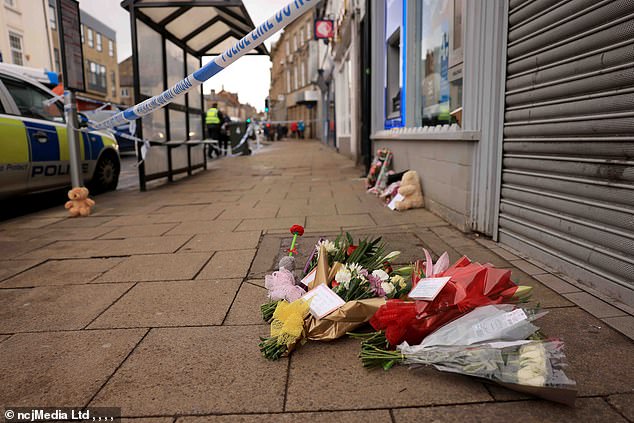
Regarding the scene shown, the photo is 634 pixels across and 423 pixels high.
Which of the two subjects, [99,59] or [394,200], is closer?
[394,200]

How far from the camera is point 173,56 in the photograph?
990 cm

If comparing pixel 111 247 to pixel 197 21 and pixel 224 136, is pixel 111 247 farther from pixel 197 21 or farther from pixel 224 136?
pixel 224 136

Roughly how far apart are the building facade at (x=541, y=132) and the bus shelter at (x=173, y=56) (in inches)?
194

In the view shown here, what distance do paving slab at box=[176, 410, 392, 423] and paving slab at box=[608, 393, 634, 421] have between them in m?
0.83

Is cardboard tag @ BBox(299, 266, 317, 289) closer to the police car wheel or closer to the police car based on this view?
the police car

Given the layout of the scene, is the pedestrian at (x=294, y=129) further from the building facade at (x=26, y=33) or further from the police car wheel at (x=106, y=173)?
the police car wheel at (x=106, y=173)

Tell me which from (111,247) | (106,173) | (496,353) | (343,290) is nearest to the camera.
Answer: (496,353)

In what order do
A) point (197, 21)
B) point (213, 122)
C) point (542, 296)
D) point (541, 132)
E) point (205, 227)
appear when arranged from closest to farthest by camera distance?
1. point (542, 296)
2. point (541, 132)
3. point (205, 227)
4. point (197, 21)
5. point (213, 122)

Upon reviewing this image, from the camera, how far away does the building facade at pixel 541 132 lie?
8.79 feet

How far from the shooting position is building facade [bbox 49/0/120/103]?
41.0 m

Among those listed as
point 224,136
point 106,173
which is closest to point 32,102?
point 106,173

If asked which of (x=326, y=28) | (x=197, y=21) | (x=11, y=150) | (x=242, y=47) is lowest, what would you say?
(x=11, y=150)

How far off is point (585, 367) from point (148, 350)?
1.99 m

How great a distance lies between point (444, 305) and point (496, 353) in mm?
372
